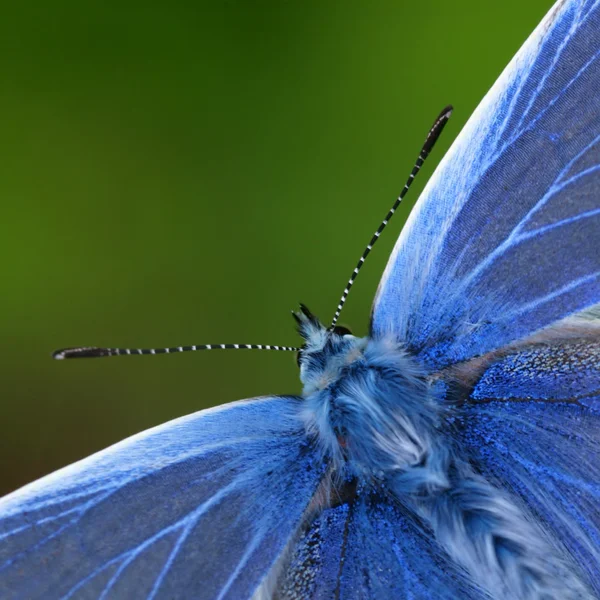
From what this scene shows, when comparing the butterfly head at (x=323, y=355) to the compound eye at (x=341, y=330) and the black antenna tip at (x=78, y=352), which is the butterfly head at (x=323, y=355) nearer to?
the compound eye at (x=341, y=330)

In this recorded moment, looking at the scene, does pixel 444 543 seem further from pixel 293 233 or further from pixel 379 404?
pixel 293 233

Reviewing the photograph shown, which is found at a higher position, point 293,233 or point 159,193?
point 159,193

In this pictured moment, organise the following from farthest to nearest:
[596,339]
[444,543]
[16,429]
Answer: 1. [16,429]
2. [596,339]
3. [444,543]

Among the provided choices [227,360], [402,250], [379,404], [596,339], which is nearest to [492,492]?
[379,404]

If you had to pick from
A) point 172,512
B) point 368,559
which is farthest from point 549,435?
point 172,512

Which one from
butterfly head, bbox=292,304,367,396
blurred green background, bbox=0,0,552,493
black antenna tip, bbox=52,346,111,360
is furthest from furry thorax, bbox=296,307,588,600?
blurred green background, bbox=0,0,552,493
